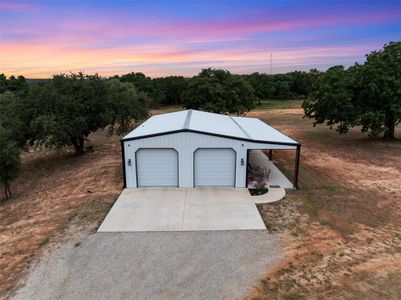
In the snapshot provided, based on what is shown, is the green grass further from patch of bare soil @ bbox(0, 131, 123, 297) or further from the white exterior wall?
the white exterior wall

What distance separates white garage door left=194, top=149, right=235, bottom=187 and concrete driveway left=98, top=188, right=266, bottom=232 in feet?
1.32

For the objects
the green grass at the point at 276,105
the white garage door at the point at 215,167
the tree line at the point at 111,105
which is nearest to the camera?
the white garage door at the point at 215,167

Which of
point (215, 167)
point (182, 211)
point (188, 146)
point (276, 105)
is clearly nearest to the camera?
point (182, 211)

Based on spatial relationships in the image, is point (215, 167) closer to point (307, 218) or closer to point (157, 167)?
point (157, 167)

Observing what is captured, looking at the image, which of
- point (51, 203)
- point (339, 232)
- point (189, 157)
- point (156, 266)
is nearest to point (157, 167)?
point (189, 157)

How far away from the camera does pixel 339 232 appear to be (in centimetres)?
934

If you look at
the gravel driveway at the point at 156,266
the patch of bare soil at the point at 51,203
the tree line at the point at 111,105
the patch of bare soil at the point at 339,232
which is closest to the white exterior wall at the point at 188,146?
the patch of bare soil at the point at 51,203

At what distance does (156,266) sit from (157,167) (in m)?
6.17

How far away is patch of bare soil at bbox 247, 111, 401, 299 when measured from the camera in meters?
6.80

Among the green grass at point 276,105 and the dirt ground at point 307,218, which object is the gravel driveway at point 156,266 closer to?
the dirt ground at point 307,218

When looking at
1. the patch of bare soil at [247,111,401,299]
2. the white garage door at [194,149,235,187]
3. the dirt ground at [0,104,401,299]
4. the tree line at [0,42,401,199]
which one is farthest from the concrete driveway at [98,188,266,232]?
the tree line at [0,42,401,199]

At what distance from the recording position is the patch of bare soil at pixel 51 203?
844 cm

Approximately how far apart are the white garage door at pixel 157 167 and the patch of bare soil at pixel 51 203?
141cm

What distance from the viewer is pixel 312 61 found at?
42.3 meters
